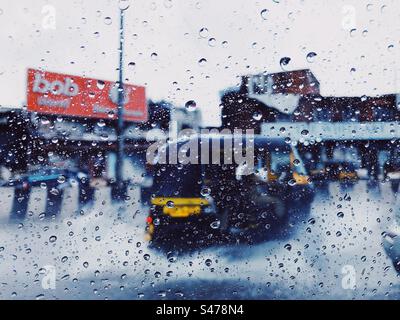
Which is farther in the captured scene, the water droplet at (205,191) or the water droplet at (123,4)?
the water droplet at (205,191)

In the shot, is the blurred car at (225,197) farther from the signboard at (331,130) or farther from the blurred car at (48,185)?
the blurred car at (48,185)

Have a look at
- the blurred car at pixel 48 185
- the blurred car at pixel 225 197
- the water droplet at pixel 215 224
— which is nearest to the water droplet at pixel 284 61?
the blurred car at pixel 225 197

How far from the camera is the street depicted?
5.11 feet

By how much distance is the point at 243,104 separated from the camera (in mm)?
1628

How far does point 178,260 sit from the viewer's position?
5.31ft

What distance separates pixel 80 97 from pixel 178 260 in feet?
2.63

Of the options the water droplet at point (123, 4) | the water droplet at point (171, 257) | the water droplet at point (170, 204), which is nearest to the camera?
the water droplet at point (123, 4)

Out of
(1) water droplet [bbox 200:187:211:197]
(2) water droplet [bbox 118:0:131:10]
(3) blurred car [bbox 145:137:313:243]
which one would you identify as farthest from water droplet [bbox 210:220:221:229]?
(2) water droplet [bbox 118:0:131:10]

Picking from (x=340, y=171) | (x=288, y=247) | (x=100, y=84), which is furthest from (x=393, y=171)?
(x=100, y=84)

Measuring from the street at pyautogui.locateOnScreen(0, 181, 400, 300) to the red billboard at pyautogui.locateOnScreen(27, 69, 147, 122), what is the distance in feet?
1.14

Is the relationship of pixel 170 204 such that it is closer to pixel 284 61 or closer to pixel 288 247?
pixel 288 247

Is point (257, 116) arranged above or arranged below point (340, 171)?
above

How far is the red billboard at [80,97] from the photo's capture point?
5.10ft

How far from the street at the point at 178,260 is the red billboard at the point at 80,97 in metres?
0.35
